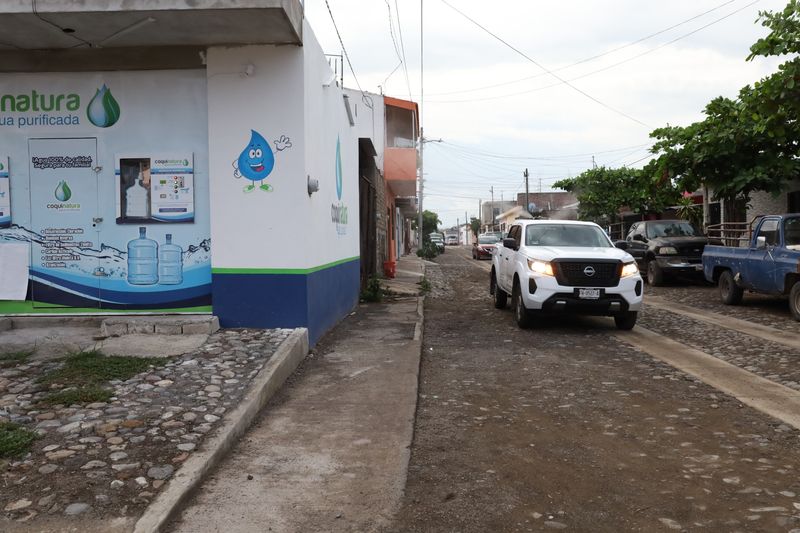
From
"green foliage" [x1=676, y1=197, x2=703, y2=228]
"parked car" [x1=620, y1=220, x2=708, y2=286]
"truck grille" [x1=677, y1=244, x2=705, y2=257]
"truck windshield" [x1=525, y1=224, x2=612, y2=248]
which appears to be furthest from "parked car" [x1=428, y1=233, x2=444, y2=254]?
"truck windshield" [x1=525, y1=224, x2=612, y2=248]

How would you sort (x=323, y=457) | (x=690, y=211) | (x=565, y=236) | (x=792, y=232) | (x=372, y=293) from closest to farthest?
(x=323, y=457)
(x=565, y=236)
(x=792, y=232)
(x=372, y=293)
(x=690, y=211)

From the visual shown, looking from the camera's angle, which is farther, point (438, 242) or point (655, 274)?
point (438, 242)

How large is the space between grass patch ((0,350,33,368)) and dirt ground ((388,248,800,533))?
394 cm

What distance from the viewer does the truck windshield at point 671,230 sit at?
61.0 feet

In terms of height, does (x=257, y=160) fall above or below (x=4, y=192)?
above

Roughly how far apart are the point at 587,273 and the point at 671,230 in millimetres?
10393

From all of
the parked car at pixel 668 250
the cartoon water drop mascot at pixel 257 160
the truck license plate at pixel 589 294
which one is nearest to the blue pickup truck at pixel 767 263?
the truck license plate at pixel 589 294

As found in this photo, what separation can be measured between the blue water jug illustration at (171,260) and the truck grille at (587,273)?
5319mm

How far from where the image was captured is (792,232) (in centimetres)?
1142

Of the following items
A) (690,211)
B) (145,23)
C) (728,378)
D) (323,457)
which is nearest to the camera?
(323,457)

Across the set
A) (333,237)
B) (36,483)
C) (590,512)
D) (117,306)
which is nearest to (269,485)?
(36,483)

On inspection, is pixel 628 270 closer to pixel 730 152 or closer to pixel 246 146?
pixel 246 146

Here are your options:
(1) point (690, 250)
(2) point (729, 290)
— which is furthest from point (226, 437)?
(1) point (690, 250)

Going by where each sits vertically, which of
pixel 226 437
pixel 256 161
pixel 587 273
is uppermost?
pixel 256 161
